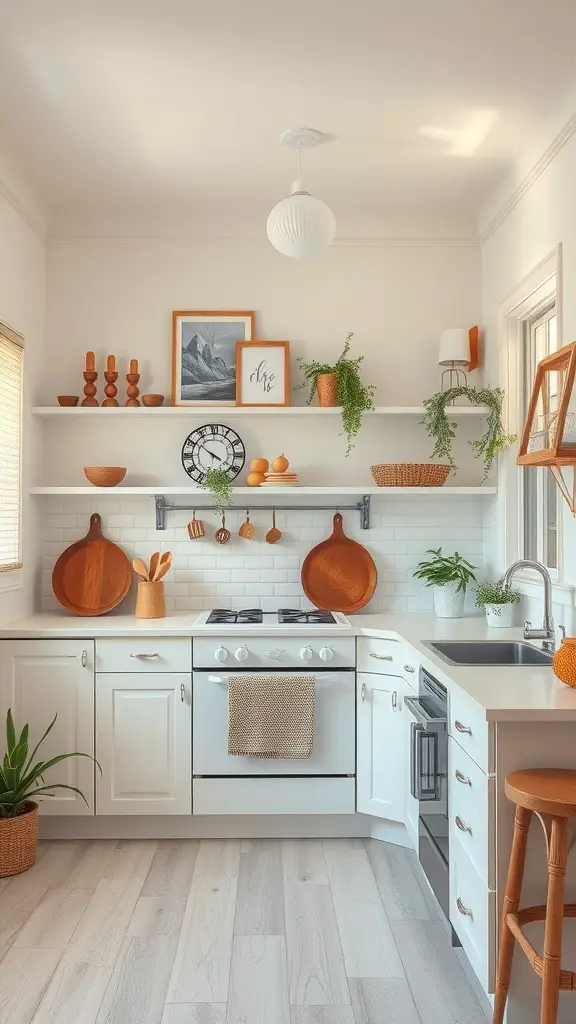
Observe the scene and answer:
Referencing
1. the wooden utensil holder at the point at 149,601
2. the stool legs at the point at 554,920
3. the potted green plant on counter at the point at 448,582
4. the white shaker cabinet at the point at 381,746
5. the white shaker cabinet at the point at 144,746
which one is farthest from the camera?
the potted green plant on counter at the point at 448,582

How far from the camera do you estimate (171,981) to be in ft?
8.38

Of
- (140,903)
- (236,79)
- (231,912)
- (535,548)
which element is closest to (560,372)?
(535,548)

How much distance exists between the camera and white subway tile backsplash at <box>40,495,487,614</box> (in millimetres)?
4359

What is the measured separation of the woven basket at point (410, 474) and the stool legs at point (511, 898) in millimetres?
2146

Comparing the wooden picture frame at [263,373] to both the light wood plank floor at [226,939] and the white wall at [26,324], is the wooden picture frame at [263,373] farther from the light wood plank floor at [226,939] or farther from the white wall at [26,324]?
the light wood plank floor at [226,939]

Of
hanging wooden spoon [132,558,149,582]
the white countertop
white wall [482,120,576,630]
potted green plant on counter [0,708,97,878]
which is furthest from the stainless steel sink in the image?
potted green plant on counter [0,708,97,878]

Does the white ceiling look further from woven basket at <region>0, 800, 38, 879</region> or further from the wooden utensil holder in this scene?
woven basket at <region>0, 800, 38, 879</region>

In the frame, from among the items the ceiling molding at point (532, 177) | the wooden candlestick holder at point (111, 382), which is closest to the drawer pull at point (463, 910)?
the ceiling molding at point (532, 177)

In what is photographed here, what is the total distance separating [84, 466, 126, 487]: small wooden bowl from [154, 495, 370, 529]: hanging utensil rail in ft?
0.79

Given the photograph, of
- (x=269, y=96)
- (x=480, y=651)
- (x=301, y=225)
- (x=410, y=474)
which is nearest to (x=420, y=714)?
(x=480, y=651)

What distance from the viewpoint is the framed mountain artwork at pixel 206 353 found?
431 centimetres

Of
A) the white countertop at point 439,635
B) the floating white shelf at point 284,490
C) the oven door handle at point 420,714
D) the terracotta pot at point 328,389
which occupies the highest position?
the terracotta pot at point 328,389

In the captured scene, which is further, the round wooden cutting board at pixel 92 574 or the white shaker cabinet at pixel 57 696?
the round wooden cutting board at pixel 92 574

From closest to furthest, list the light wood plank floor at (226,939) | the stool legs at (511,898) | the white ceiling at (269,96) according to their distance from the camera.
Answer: the stool legs at (511,898) < the light wood plank floor at (226,939) < the white ceiling at (269,96)
